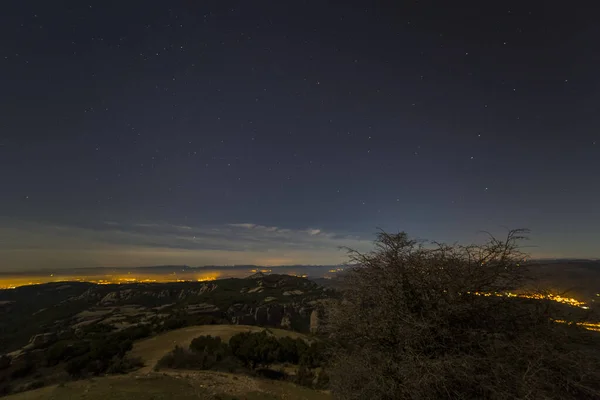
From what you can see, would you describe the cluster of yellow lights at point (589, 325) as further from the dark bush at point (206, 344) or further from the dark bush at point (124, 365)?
the dark bush at point (206, 344)

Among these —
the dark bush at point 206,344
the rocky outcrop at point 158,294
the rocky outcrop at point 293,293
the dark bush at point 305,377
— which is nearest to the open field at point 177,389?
the dark bush at point 305,377

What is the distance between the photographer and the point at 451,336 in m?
6.56

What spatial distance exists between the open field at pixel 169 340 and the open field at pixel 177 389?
634 cm

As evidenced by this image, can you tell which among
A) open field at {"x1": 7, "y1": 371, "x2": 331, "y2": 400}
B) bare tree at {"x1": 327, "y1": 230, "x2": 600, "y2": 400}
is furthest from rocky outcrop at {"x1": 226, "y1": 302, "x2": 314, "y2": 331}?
bare tree at {"x1": 327, "y1": 230, "x2": 600, "y2": 400}

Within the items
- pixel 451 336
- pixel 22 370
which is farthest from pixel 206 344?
pixel 451 336

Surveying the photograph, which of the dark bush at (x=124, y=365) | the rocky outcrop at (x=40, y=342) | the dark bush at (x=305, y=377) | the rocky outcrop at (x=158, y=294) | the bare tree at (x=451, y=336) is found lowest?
the rocky outcrop at (x=158, y=294)

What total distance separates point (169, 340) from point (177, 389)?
1704 centimetres

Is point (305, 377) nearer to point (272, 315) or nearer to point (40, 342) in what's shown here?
point (272, 315)

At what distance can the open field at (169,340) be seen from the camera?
26.5 m

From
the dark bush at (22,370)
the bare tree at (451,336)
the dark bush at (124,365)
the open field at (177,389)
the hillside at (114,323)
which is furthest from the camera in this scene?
the hillside at (114,323)

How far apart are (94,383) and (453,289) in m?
20.1

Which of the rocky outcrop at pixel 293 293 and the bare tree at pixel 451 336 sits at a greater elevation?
the bare tree at pixel 451 336

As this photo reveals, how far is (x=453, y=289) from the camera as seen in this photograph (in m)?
7.10

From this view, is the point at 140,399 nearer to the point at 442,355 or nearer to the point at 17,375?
the point at 442,355
